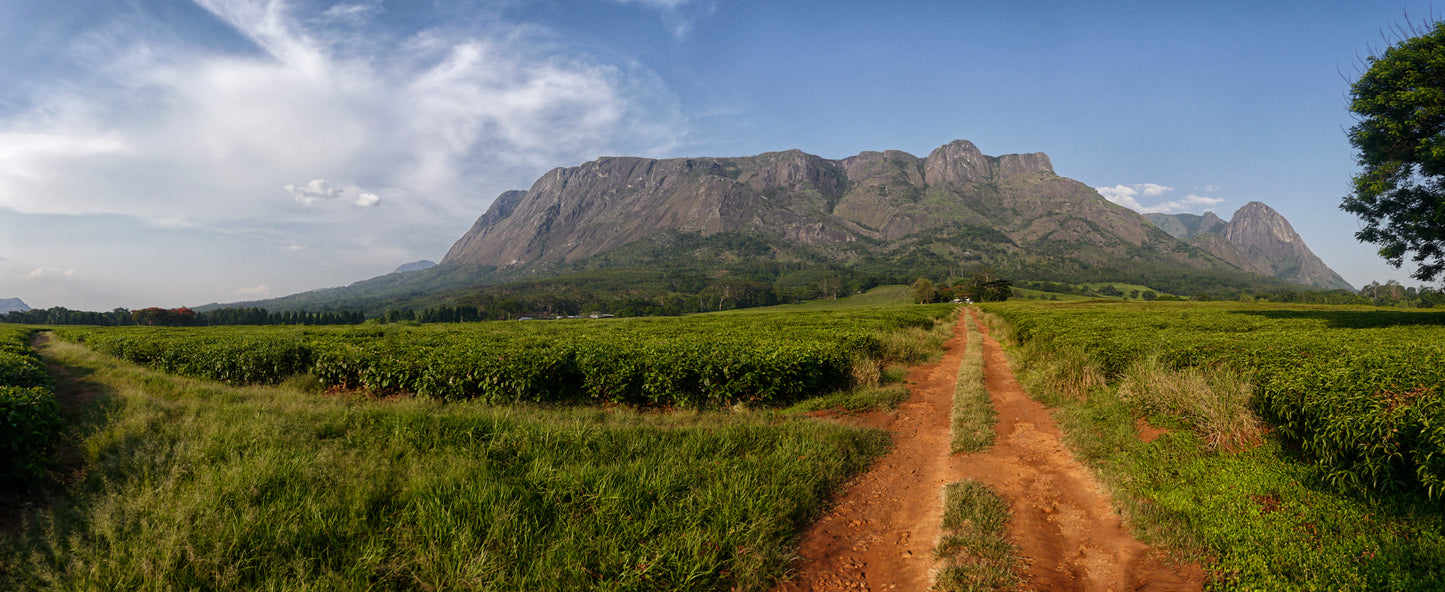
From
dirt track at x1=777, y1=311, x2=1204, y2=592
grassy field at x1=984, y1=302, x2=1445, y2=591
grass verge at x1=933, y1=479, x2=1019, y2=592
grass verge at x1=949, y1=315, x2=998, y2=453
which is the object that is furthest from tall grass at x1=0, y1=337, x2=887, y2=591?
grassy field at x1=984, y1=302, x2=1445, y2=591

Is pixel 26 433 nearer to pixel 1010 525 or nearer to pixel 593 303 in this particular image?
pixel 1010 525

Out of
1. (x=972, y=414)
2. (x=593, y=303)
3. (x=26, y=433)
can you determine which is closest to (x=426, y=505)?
(x=26, y=433)

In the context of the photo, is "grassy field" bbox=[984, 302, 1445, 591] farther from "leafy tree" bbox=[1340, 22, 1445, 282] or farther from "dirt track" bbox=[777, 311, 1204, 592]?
"leafy tree" bbox=[1340, 22, 1445, 282]

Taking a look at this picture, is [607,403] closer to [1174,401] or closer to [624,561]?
[624,561]

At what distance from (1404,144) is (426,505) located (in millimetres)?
28312

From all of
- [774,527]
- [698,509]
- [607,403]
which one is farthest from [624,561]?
[607,403]

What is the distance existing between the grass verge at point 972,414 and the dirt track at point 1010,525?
21cm

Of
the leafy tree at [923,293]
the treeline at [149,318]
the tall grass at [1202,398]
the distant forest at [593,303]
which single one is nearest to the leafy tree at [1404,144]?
the tall grass at [1202,398]

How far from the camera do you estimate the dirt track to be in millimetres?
4344

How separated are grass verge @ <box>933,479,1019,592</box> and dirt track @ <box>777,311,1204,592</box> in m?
0.15

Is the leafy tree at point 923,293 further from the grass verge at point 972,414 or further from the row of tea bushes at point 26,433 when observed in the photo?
the row of tea bushes at point 26,433

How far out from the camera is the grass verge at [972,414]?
8180 mm

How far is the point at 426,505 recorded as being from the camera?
16.0 ft

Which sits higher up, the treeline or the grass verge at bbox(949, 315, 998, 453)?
the treeline
